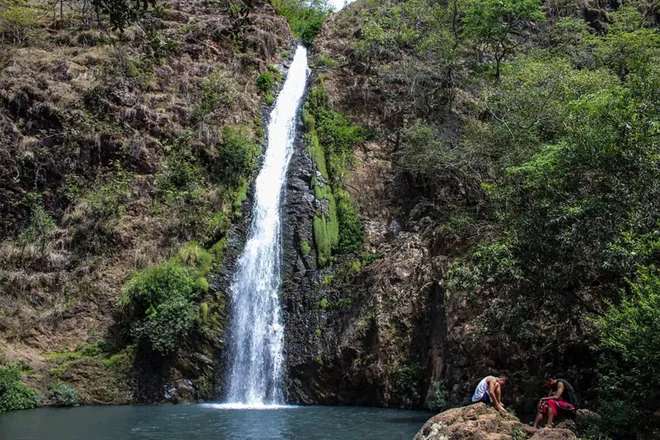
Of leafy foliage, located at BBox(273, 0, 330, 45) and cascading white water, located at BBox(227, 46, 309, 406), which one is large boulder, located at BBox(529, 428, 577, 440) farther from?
leafy foliage, located at BBox(273, 0, 330, 45)

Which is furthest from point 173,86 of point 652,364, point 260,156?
point 652,364

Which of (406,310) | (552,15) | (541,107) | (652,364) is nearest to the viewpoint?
(652,364)

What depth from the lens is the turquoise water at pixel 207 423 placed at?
42.4 feet

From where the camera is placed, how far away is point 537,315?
1474 centimetres

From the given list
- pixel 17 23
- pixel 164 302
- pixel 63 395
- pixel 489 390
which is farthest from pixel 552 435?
pixel 17 23

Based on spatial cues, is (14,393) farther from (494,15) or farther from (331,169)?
(494,15)

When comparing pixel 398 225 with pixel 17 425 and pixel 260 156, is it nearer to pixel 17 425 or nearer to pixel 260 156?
pixel 260 156

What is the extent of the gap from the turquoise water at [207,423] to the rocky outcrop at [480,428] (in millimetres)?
2992

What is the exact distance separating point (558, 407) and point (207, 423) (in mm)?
8776

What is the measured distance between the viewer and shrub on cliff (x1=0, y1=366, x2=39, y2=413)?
17.8 metres

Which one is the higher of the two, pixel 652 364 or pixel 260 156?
pixel 260 156

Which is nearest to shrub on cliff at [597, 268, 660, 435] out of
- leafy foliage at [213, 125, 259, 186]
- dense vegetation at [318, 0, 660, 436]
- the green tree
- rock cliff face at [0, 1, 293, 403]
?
dense vegetation at [318, 0, 660, 436]

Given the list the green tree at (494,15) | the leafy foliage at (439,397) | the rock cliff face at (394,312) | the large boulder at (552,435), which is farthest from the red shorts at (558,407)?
the green tree at (494,15)

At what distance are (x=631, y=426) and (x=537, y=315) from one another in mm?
5230
